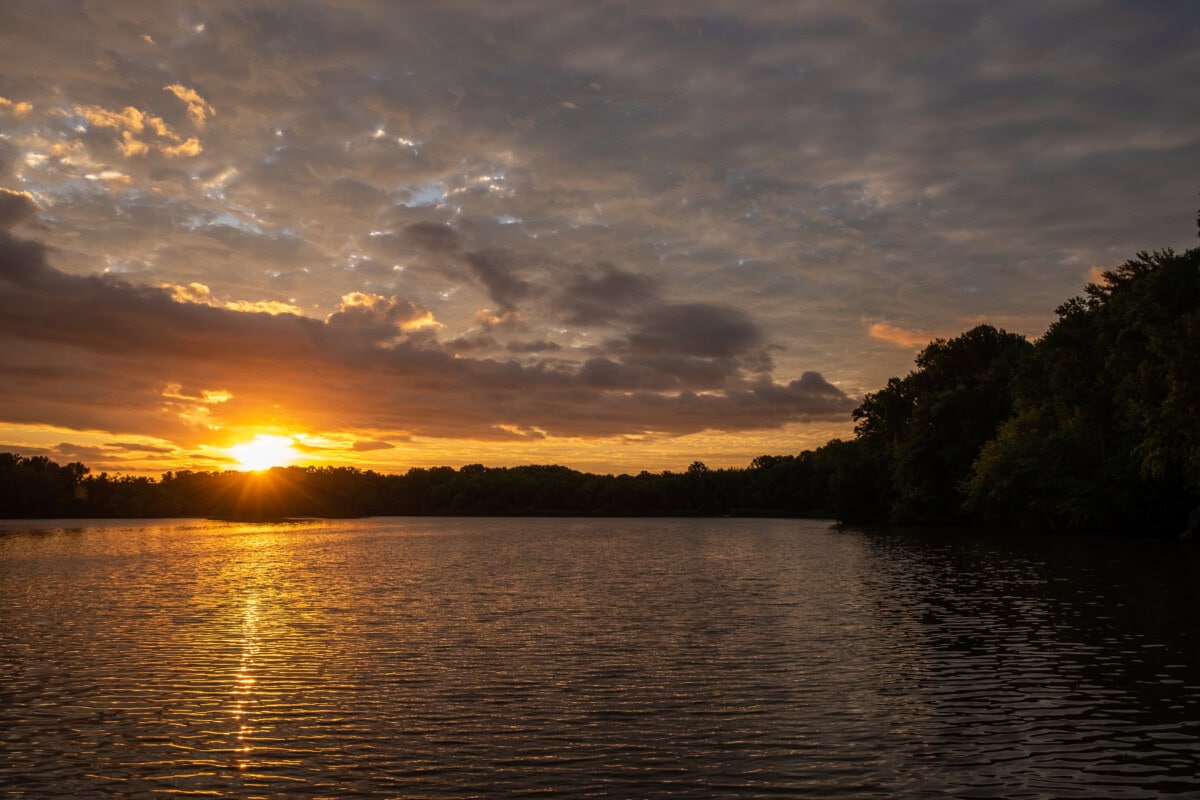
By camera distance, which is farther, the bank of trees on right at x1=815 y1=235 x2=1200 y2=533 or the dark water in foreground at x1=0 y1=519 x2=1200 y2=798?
the bank of trees on right at x1=815 y1=235 x2=1200 y2=533

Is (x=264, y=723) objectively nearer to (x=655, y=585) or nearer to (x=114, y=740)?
(x=114, y=740)

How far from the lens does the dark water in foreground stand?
1761cm

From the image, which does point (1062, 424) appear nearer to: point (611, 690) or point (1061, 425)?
point (1061, 425)

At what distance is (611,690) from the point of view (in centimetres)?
2516

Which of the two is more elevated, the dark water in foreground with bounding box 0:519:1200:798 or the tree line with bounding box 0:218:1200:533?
the tree line with bounding box 0:218:1200:533

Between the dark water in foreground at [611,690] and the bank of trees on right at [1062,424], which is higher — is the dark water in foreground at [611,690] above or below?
below

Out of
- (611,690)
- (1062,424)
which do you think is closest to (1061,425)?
(1062,424)

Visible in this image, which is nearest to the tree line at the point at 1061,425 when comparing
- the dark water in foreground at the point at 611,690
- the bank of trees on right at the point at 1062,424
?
the bank of trees on right at the point at 1062,424

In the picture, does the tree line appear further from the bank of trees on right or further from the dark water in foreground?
the dark water in foreground

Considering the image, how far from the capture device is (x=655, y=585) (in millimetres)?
55156

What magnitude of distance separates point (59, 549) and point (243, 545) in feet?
66.3

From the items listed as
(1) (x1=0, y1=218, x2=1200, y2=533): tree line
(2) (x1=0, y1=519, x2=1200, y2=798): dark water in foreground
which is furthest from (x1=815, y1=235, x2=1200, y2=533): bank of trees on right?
(2) (x1=0, y1=519, x2=1200, y2=798): dark water in foreground

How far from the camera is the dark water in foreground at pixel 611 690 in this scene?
57.8 ft

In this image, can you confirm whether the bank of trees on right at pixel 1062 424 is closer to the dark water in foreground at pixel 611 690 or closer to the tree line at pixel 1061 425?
the tree line at pixel 1061 425
